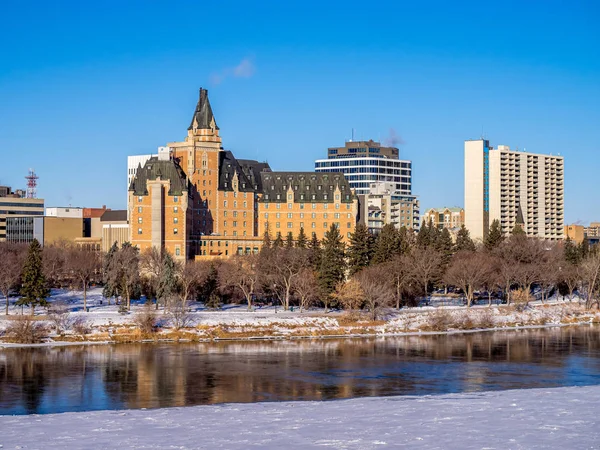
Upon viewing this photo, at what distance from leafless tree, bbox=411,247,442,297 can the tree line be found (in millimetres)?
195

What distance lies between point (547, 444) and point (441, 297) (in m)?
96.5

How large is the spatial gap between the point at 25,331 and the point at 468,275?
200 feet

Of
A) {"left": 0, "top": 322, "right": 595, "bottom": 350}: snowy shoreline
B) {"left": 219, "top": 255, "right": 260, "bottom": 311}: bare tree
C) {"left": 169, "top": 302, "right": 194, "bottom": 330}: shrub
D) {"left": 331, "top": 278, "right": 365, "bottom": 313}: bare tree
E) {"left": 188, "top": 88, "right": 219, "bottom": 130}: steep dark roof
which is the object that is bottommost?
{"left": 0, "top": 322, "right": 595, "bottom": 350}: snowy shoreline

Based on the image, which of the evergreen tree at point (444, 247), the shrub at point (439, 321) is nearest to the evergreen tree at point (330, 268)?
the shrub at point (439, 321)

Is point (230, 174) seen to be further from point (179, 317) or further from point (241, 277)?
point (179, 317)

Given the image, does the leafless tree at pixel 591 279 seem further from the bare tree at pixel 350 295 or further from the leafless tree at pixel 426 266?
the bare tree at pixel 350 295

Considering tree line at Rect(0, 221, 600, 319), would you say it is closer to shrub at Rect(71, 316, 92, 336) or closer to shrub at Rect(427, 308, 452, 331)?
shrub at Rect(427, 308, 452, 331)

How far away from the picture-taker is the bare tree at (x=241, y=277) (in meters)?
124

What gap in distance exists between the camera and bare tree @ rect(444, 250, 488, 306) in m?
129

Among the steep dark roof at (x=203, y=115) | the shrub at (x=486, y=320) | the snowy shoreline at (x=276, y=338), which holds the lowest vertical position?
the snowy shoreline at (x=276, y=338)

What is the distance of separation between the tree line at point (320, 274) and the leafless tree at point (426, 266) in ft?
0.64

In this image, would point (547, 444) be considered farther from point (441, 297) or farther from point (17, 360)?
point (441, 297)

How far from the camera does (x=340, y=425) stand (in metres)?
50.6

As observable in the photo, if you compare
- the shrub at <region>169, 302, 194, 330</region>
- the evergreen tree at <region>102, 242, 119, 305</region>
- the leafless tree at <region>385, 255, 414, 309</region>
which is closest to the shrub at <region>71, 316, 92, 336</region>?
the shrub at <region>169, 302, 194, 330</region>
